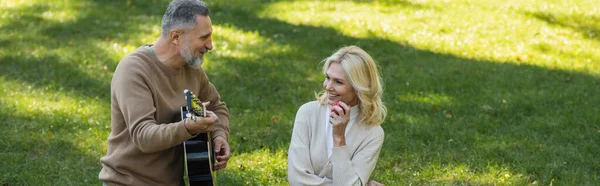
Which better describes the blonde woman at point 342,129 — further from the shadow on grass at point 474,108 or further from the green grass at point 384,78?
the shadow on grass at point 474,108

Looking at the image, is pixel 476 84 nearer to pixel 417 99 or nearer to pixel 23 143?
pixel 417 99

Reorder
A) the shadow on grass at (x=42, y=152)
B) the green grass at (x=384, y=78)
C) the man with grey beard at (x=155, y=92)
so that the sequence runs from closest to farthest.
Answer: the man with grey beard at (x=155, y=92)
the shadow on grass at (x=42, y=152)
the green grass at (x=384, y=78)

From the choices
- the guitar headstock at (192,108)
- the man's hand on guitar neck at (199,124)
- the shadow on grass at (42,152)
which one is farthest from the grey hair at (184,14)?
the shadow on grass at (42,152)

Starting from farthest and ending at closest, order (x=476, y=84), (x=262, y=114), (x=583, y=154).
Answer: (x=476, y=84), (x=262, y=114), (x=583, y=154)

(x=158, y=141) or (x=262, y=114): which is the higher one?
(x=158, y=141)

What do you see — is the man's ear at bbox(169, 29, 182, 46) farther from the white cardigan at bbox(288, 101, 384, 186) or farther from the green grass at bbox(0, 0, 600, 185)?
the green grass at bbox(0, 0, 600, 185)

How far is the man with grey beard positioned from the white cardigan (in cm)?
59

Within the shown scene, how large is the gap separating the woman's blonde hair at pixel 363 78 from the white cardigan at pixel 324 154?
0.08 meters

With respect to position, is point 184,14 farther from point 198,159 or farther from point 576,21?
point 576,21

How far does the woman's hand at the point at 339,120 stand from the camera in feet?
14.8

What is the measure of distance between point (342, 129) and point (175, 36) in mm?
1052

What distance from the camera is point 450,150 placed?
7.33 meters

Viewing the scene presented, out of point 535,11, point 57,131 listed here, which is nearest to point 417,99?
point 57,131

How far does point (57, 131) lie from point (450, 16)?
6.61 metres
